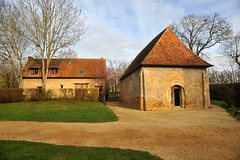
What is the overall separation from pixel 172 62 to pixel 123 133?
31.9ft

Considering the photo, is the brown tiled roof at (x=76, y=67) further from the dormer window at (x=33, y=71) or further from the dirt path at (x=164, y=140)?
the dirt path at (x=164, y=140)

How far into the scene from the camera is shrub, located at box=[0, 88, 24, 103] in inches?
604

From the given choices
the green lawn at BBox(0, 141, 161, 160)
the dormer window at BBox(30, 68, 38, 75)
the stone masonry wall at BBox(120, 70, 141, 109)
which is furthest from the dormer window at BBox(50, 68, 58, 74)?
the green lawn at BBox(0, 141, 161, 160)

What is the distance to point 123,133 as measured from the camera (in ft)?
17.3

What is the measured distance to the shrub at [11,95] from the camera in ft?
50.3

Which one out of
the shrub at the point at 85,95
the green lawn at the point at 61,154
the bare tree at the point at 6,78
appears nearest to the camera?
the green lawn at the point at 61,154

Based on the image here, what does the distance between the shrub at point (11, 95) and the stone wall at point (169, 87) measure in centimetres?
1503

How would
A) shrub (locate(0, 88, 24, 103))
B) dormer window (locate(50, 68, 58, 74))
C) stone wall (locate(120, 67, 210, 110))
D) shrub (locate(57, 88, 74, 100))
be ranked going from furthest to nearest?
dormer window (locate(50, 68, 58, 74)), shrub (locate(57, 88, 74, 100)), shrub (locate(0, 88, 24, 103)), stone wall (locate(120, 67, 210, 110))

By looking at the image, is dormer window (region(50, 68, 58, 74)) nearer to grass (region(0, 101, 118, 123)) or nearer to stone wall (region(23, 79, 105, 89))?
stone wall (region(23, 79, 105, 89))

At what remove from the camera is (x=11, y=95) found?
15805mm

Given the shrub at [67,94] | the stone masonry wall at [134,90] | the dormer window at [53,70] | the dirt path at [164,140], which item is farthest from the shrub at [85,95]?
the dirt path at [164,140]

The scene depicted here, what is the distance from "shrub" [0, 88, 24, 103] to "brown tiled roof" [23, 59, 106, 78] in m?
6.11

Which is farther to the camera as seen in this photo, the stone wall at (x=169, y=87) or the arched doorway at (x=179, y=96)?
the arched doorway at (x=179, y=96)

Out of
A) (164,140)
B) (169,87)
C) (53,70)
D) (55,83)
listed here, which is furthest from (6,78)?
(164,140)
